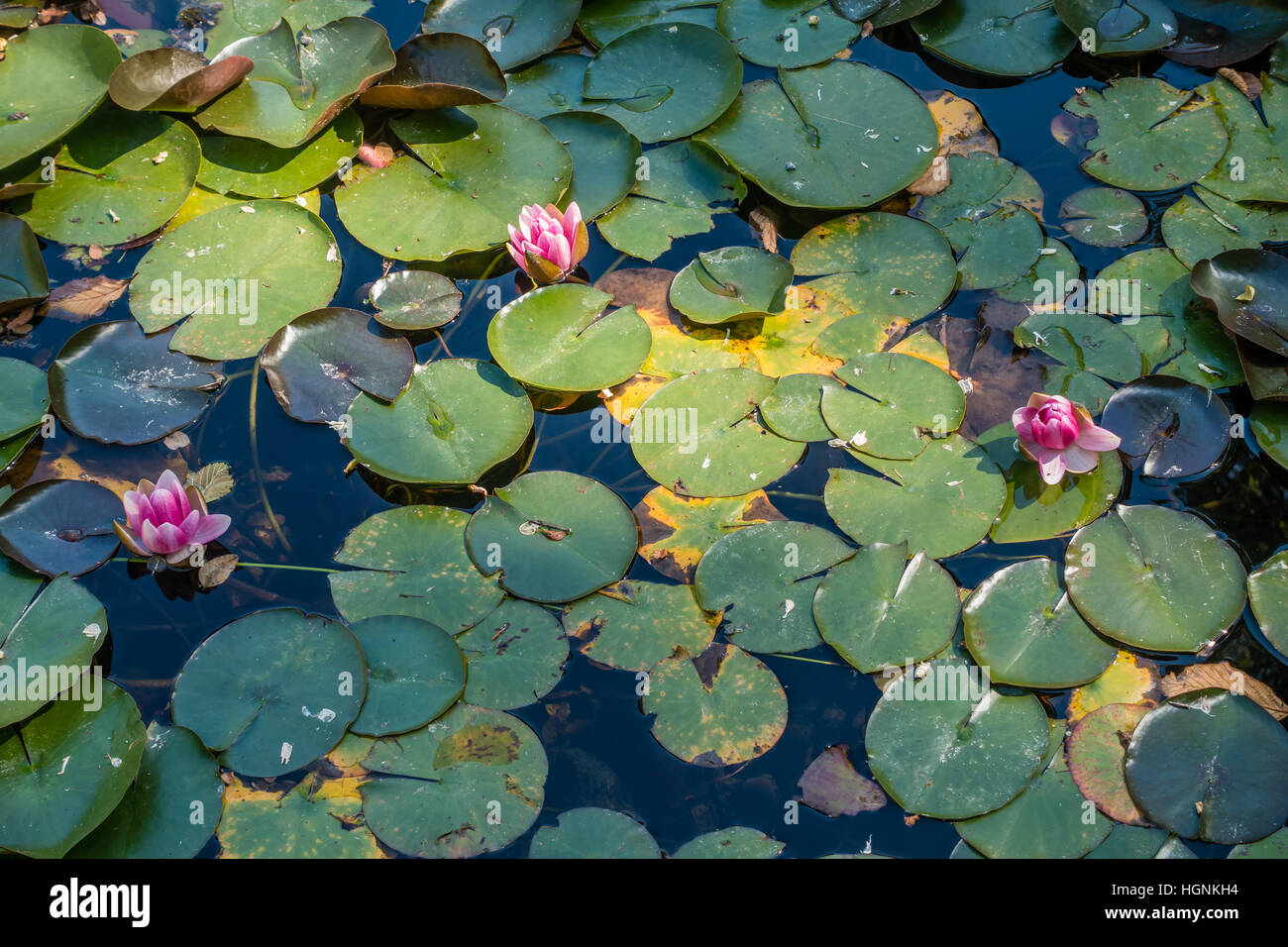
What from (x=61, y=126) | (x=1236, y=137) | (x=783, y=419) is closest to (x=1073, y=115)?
(x=1236, y=137)

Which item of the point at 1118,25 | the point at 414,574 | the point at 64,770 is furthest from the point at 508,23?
the point at 64,770

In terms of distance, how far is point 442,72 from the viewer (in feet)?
15.1

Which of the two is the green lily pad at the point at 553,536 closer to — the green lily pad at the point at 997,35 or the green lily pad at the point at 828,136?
the green lily pad at the point at 828,136

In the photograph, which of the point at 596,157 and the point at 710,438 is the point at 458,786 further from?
the point at 596,157

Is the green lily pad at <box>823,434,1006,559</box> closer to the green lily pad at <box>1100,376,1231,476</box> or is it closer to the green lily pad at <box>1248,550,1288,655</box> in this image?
the green lily pad at <box>1100,376,1231,476</box>

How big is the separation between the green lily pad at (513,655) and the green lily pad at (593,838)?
46 cm

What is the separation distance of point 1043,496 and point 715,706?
64.0 inches

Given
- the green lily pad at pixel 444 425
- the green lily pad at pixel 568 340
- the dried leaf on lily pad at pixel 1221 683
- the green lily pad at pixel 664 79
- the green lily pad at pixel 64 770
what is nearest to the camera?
the green lily pad at pixel 64 770

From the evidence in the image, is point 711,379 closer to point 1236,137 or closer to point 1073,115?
point 1073,115

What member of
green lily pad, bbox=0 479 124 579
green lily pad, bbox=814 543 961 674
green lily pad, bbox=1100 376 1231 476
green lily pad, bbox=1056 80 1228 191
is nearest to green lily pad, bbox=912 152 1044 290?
green lily pad, bbox=1056 80 1228 191

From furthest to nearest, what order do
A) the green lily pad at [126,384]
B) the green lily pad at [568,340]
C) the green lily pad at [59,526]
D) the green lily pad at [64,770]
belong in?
the green lily pad at [568,340] → the green lily pad at [126,384] → the green lily pad at [59,526] → the green lily pad at [64,770]

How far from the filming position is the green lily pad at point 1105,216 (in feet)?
14.6

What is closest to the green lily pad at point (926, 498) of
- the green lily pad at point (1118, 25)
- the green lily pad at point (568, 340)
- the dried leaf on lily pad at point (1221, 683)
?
the dried leaf on lily pad at point (1221, 683)
